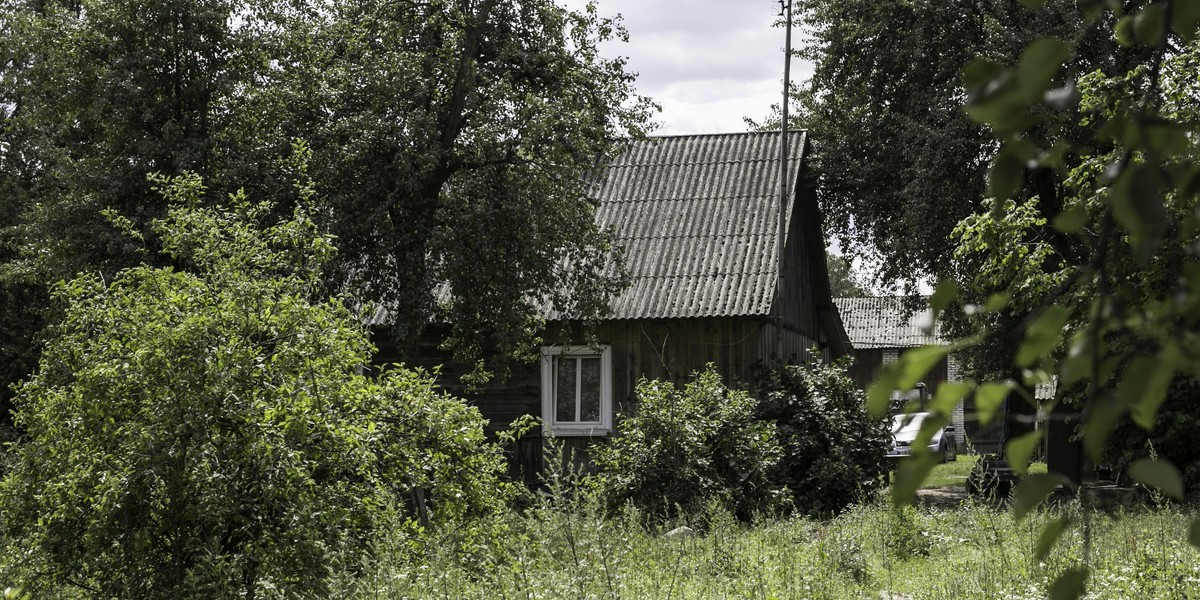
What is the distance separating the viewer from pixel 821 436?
14367mm

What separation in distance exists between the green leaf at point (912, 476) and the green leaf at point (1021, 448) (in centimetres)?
8

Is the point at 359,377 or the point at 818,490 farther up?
the point at 359,377

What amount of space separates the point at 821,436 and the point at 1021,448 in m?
13.5

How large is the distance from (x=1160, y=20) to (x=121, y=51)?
13.9 meters

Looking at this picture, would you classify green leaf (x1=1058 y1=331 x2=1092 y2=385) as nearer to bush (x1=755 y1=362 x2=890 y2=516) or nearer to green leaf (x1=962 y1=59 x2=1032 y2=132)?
green leaf (x1=962 y1=59 x2=1032 y2=132)

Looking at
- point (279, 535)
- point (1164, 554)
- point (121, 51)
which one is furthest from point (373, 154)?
point (1164, 554)

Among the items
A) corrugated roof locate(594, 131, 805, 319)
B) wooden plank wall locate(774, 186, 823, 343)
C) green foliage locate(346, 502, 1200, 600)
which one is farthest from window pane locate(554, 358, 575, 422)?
green foliage locate(346, 502, 1200, 600)

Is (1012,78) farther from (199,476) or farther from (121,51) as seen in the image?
(121,51)

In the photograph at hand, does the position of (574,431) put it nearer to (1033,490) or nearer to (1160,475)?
(1033,490)

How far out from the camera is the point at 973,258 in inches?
706

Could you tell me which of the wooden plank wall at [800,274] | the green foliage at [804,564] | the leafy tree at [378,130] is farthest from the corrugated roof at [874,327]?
the green foliage at [804,564]

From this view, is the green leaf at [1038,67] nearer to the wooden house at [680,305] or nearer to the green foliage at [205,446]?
the green foliage at [205,446]

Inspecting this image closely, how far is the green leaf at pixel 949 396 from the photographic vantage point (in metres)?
1.08

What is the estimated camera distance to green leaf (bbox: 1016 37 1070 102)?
986mm
